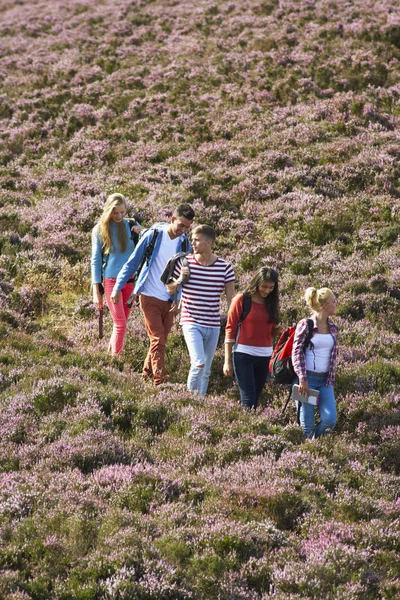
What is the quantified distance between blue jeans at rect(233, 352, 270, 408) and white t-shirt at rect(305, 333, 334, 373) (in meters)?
0.71

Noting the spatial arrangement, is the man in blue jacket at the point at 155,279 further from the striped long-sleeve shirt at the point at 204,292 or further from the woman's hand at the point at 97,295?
the woman's hand at the point at 97,295

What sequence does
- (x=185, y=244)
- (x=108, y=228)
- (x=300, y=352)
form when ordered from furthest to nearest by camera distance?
(x=108, y=228)
(x=185, y=244)
(x=300, y=352)

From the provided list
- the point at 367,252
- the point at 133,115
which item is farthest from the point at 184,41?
the point at 367,252

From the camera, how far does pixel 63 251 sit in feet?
53.2

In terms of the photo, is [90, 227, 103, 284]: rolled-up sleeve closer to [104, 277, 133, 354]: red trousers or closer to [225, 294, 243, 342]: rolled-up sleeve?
[104, 277, 133, 354]: red trousers

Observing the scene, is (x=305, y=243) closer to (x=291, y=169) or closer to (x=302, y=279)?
(x=302, y=279)

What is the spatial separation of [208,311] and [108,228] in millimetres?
2506

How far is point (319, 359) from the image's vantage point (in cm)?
904

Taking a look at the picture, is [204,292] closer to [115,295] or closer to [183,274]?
[183,274]

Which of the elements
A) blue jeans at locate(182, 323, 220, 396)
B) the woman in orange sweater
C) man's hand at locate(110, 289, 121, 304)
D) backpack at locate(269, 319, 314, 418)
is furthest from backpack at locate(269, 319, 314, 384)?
man's hand at locate(110, 289, 121, 304)

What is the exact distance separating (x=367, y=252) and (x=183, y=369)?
579 cm

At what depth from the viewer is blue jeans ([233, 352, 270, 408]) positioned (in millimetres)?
9383

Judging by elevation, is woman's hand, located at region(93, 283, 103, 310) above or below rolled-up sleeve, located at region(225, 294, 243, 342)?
below

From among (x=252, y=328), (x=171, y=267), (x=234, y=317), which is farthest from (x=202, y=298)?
(x=252, y=328)
